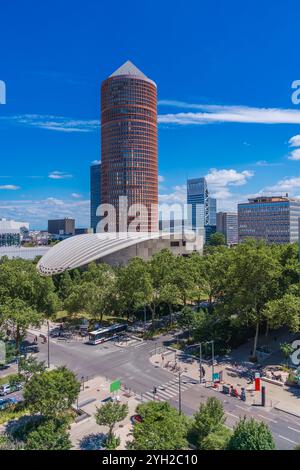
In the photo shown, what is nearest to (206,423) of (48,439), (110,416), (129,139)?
(110,416)

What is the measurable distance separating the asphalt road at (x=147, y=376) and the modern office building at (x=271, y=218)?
12274cm

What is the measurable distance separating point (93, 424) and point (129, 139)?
4899 inches

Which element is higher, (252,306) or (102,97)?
(102,97)

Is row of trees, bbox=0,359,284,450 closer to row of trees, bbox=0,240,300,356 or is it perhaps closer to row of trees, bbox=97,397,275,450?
row of trees, bbox=97,397,275,450

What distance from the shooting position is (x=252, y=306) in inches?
1666

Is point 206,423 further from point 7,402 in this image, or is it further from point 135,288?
A: point 135,288

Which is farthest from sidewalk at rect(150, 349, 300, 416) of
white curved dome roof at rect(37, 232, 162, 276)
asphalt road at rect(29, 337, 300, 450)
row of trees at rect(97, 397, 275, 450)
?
white curved dome roof at rect(37, 232, 162, 276)

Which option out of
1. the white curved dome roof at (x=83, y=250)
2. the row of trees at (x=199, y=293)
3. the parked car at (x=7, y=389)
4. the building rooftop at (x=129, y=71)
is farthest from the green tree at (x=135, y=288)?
the building rooftop at (x=129, y=71)

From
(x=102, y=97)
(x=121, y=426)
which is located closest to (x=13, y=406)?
(x=121, y=426)

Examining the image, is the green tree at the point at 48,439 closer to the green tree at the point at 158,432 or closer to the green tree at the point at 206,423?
the green tree at the point at 158,432

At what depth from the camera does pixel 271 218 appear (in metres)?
160
